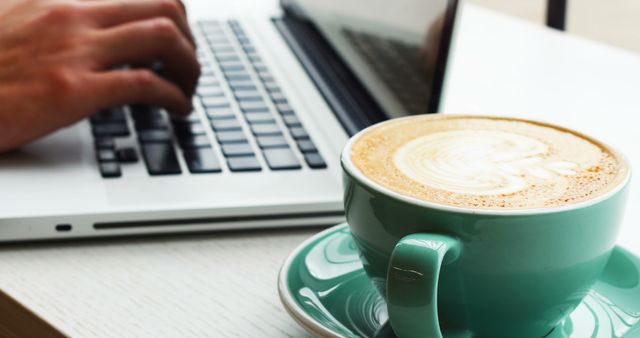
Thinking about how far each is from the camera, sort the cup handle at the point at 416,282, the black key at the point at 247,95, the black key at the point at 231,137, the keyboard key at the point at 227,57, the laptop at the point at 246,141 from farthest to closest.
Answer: the keyboard key at the point at 227,57 → the black key at the point at 247,95 → the black key at the point at 231,137 → the laptop at the point at 246,141 → the cup handle at the point at 416,282

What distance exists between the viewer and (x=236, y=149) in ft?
1.87

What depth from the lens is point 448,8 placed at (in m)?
0.53

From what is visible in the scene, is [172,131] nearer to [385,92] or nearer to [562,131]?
[385,92]

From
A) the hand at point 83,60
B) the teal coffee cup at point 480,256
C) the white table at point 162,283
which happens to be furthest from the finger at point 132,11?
the teal coffee cup at point 480,256

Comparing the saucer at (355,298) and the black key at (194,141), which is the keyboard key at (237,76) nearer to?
the black key at (194,141)

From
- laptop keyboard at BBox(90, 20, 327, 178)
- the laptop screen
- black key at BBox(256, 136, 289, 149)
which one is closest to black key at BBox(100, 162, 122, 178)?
laptop keyboard at BBox(90, 20, 327, 178)

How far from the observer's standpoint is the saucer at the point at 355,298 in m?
0.36

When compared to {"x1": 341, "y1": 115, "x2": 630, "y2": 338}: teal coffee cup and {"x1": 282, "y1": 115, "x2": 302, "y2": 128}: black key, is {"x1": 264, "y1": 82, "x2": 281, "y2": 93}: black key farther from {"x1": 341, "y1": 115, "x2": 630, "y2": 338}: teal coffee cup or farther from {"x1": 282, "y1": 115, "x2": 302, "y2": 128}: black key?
{"x1": 341, "y1": 115, "x2": 630, "y2": 338}: teal coffee cup

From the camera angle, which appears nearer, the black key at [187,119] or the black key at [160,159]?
the black key at [160,159]

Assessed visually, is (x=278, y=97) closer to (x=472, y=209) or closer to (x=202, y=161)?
(x=202, y=161)

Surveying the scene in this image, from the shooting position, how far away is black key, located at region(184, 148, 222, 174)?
54 centimetres

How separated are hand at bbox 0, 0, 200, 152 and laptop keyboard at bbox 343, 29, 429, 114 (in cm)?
14

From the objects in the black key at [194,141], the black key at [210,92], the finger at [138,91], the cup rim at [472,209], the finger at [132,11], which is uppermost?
the cup rim at [472,209]

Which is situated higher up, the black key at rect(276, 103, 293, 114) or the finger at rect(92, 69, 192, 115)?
the finger at rect(92, 69, 192, 115)
